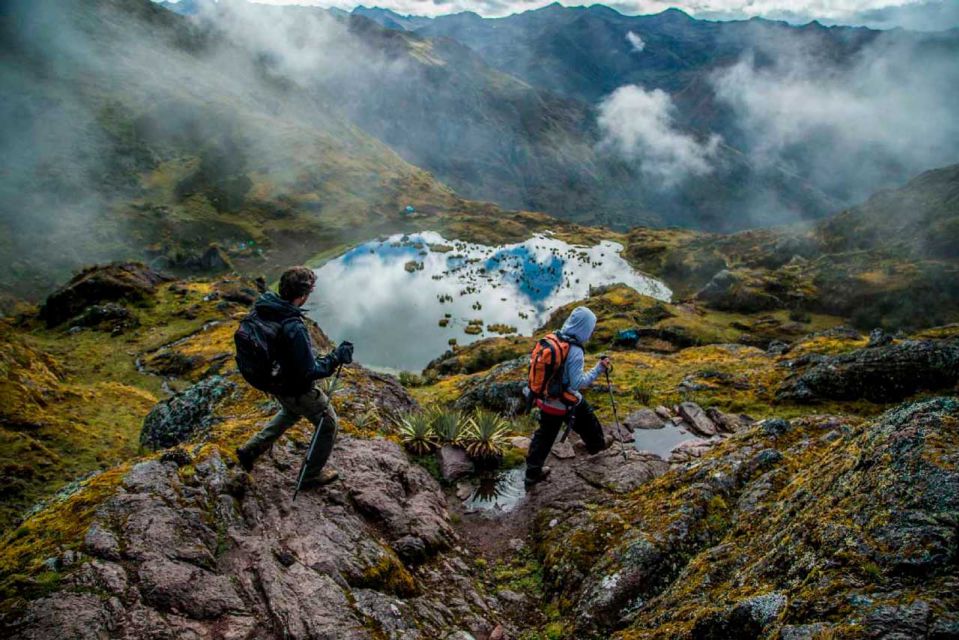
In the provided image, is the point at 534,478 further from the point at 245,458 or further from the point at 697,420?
the point at 697,420

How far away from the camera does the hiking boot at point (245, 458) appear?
7895 mm

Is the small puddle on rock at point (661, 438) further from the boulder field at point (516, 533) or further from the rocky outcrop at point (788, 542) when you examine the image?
the rocky outcrop at point (788, 542)

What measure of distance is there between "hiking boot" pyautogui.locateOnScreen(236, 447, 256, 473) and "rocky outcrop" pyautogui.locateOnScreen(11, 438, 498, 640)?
0.20 meters

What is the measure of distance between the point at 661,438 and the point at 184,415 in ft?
44.7

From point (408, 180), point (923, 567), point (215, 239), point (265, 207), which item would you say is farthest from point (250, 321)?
point (408, 180)

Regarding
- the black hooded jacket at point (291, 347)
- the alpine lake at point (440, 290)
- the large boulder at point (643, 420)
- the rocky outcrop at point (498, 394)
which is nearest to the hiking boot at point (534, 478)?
the large boulder at point (643, 420)

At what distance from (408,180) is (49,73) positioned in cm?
12522

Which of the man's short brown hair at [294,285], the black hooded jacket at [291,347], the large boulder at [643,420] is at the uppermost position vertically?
the large boulder at [643,420]

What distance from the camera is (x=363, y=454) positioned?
33.2 feet

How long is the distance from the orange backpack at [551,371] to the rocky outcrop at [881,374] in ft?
34.8

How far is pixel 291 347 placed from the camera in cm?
690

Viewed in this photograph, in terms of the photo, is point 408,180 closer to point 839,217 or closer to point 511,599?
point 839,217

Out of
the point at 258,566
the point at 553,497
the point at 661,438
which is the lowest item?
the point at 258,566

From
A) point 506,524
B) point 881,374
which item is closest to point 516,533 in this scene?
point 506,524
